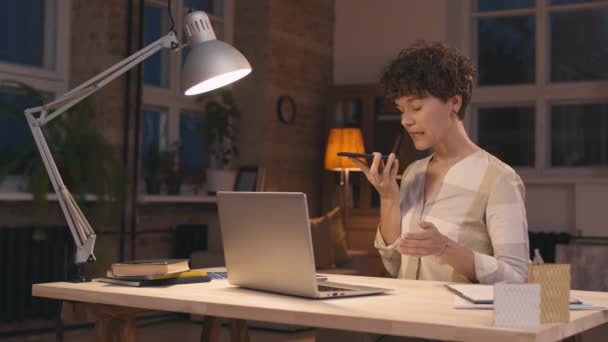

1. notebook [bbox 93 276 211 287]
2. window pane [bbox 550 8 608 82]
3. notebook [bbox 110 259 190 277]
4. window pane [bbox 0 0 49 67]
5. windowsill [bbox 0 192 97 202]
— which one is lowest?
notebook [bbox 93 276 211 287]

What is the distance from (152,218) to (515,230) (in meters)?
A: 4.33

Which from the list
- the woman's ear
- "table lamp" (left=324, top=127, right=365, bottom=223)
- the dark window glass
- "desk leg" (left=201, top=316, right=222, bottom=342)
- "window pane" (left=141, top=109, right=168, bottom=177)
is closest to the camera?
the woman's ear

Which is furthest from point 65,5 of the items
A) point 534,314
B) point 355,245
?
point 534,314

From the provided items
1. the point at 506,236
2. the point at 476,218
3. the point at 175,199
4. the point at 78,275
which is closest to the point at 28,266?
the point at 175,199

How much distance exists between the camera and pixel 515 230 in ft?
8.03

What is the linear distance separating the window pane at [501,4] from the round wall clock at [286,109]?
6.45 ft

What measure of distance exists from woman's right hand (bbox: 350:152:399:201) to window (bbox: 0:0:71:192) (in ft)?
11.0

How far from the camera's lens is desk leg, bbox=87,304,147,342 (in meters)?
2.29

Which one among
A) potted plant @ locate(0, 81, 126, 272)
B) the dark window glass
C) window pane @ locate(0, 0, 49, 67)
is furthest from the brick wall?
window pane @ locate(0, 0, 49, 67)

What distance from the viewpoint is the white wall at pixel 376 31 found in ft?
25.5

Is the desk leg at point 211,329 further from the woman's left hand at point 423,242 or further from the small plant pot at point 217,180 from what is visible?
the small plant pot at point 217,180

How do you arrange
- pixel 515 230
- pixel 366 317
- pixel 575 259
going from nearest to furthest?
1. pixel 366 317
2. pixel 515 230
3. pixel 575 259

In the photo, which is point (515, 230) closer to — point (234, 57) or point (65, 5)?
point (234, 57)

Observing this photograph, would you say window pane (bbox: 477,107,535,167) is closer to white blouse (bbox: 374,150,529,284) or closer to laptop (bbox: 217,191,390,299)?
white blouse (bbox: 374,150,529,284)
